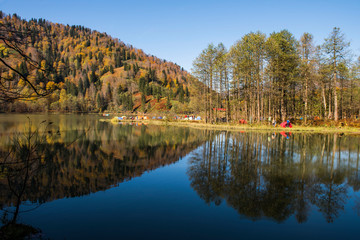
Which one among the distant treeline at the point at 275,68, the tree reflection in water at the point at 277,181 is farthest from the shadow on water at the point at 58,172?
the distant treeline at the point at 275,68


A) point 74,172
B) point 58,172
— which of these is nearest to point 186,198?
point 74,172

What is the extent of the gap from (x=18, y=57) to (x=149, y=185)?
785 centimetres

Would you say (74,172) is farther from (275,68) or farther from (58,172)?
(275,68)

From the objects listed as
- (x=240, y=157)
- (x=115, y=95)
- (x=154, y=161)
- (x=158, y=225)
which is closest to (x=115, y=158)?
(x=154, y=161)

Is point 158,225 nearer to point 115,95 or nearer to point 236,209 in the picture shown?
point 236,209

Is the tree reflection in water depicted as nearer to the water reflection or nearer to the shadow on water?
the water reflection

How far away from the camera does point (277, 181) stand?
11016 millimetres

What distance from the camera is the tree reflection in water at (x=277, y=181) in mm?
8398

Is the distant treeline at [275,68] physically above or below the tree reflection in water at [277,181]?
above

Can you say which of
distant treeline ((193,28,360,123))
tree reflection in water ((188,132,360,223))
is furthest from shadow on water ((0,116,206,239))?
distant treeline ((193,28,360,123))

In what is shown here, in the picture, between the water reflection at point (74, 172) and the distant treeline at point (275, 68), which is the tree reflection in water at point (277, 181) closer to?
the water reflection at point (74, 172)

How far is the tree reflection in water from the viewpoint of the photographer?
8.40 meters

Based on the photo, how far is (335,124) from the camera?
38.0m

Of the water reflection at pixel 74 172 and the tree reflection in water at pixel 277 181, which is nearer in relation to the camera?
the tree reflection in water at pixel 277 181
